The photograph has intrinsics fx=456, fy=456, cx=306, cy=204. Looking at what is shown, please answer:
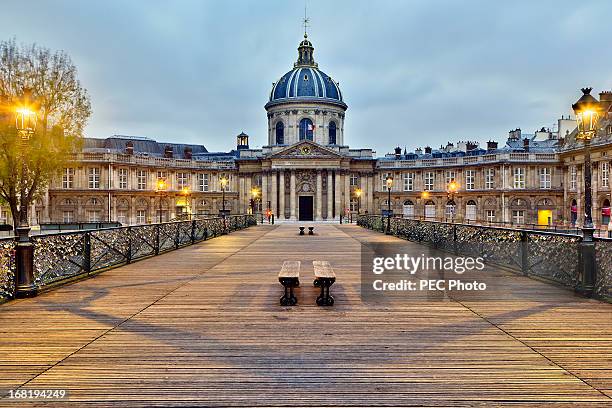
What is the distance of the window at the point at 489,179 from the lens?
65812mm

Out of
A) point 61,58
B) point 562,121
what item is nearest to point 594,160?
point 562,121

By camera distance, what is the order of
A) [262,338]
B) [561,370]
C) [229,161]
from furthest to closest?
[229,161], [262,338], [561,370]

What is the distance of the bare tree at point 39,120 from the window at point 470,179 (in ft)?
176

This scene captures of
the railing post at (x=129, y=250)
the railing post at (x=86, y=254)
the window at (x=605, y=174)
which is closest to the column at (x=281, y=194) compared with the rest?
the window at (x=605, y=174)

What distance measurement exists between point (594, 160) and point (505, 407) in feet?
186

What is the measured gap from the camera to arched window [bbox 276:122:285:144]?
7870cm

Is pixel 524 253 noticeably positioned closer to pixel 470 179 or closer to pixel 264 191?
pixel 470 179

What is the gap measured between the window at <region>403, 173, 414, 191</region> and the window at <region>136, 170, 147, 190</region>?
4082 cm

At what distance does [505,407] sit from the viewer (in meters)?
4.59

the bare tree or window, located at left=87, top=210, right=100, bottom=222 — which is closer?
the bare tree

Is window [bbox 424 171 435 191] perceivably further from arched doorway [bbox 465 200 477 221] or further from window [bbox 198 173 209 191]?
window [bbox 198 173 209 191]

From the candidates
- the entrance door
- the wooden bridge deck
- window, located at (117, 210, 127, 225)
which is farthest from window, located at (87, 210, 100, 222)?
the wooden bridge deck

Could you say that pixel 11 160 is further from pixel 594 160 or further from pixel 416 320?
pixel 594 160

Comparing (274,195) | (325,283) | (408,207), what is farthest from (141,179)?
(325,283)
